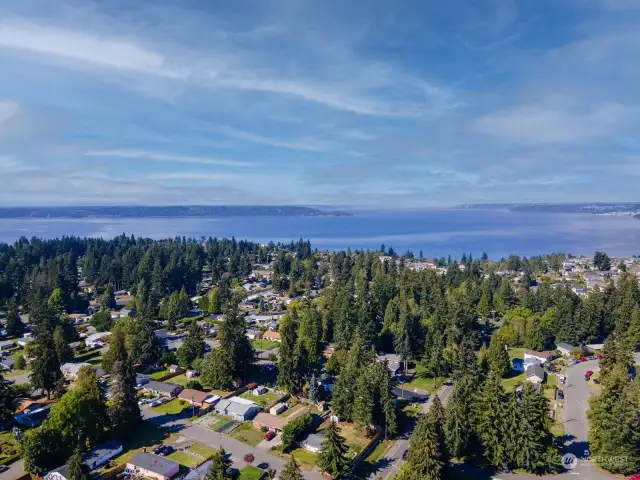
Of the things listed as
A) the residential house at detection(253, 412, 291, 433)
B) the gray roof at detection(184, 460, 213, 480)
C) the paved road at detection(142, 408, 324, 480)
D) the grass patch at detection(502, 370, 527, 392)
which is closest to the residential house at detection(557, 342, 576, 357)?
the grass patch at detection(502, 370, 527, 392)

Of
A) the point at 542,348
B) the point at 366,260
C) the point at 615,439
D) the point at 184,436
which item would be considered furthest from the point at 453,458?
the point at 366,260

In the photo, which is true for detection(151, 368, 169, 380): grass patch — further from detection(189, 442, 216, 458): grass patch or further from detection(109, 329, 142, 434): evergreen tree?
detection(189, 442, 216, 458): grass patch

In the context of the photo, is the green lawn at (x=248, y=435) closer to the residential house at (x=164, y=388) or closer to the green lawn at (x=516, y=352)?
the residential house at (x=164, y=388)

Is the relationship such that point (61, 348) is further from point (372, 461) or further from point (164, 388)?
point (372, 461)

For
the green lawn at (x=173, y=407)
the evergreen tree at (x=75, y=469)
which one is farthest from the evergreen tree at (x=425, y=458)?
the green lawn at (x=173, y=407)

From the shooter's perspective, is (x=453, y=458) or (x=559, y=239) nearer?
(x=453, y=458)

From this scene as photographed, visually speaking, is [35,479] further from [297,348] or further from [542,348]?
[542,348]
